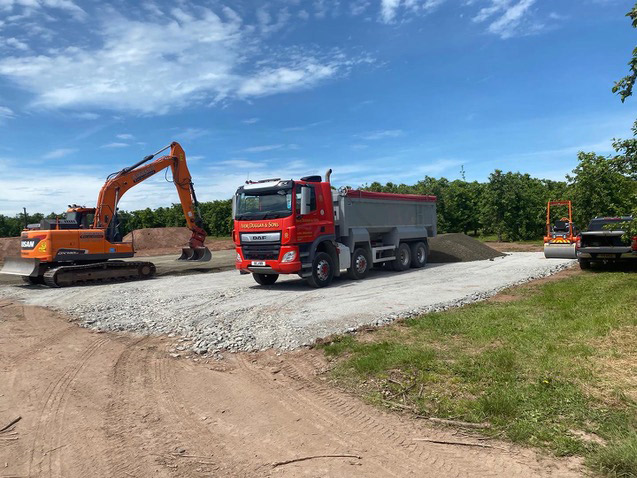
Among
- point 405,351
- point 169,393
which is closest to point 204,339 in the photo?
point 169,393

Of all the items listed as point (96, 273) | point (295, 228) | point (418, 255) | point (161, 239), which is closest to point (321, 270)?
point (295, 228)

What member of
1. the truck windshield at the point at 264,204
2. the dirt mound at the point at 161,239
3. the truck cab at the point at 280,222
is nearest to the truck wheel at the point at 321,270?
the truck cab at the point at 280,222

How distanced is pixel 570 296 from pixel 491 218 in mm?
23301

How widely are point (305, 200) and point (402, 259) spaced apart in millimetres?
6158

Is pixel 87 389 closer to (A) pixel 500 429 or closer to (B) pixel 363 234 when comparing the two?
(A) pixel 500 429

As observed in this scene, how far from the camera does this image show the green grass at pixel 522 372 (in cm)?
379

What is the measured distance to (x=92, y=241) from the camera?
50.1ft

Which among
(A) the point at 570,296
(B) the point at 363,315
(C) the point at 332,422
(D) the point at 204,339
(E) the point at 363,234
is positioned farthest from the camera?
(E) the point at 363,234

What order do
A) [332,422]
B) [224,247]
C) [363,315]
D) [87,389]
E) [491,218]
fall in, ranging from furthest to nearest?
[224,247] < [491,218] < [363,315] < [87,389] < [332,422]

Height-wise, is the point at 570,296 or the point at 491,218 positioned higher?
the point at 491,218

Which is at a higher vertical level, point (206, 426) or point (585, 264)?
point (585, 264)

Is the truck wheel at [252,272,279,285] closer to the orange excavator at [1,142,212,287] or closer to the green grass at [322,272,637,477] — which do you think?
the orange excavator at [1,142,212,287]

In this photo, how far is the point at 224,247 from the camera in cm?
3753

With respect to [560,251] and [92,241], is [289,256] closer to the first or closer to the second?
[92,241]
